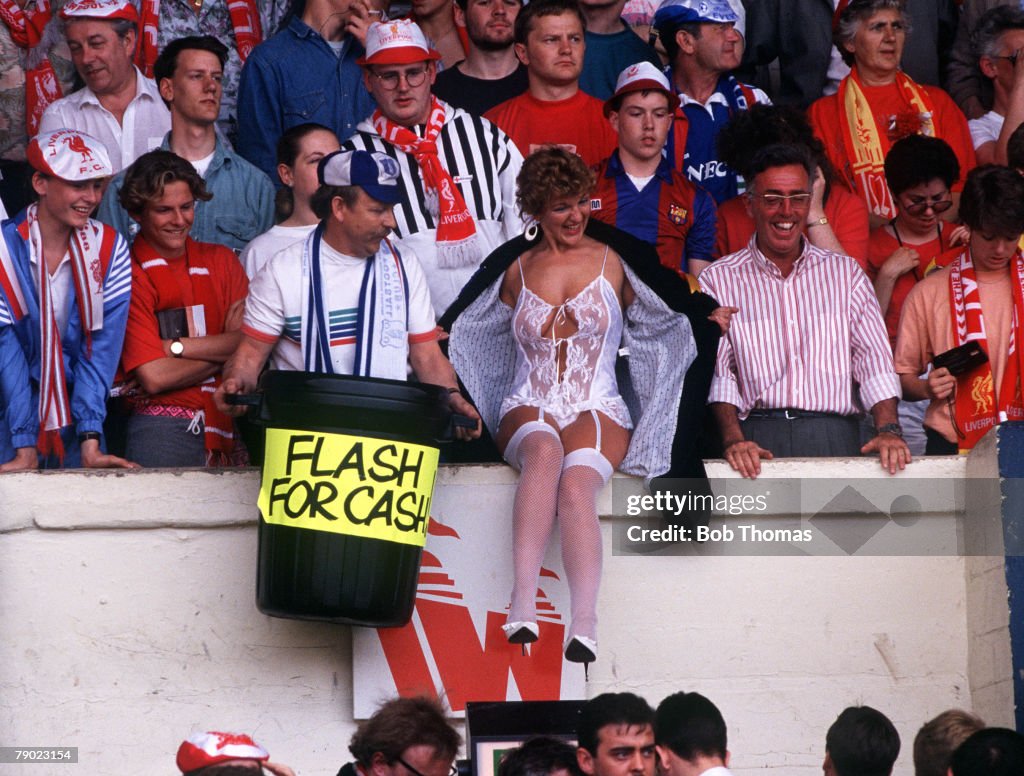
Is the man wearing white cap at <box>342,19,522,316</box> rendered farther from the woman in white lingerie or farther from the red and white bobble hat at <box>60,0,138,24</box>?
the red and white bobble hat at <box>60,0,138,24</box>

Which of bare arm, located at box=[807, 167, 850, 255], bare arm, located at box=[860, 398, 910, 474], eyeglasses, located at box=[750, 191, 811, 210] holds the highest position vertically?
eyeglasses, located at box=[750, 191, 811, 210]

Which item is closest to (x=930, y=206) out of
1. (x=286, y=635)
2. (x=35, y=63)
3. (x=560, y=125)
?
(x=560, y=125)

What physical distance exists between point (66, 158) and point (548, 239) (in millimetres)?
1892

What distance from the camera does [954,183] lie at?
8773 mm

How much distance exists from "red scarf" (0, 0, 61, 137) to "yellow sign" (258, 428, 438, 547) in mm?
3448

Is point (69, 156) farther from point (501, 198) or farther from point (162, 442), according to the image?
point (501, 198)

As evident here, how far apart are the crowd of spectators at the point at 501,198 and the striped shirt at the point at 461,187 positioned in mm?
12

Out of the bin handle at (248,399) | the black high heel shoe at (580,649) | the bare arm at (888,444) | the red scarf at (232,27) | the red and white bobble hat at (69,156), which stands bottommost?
the black high heel shoe at (580,649)

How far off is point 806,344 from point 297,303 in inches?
78.2

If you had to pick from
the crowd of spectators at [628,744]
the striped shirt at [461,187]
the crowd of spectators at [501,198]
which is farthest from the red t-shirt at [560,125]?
the crowd of spectators at [628,744]

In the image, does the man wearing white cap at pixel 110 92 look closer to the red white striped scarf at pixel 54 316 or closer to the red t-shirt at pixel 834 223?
the red white striped scarf at pixel 54 316

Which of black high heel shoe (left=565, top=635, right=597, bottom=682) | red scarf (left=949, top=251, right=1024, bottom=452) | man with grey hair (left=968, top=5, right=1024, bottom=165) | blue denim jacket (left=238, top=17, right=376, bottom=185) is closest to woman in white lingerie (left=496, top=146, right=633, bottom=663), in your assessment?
black high heel shoe (left=565, top=635, right=597, bottom=682)

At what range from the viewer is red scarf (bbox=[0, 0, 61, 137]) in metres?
9.34

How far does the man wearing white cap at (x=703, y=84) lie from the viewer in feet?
28.9
